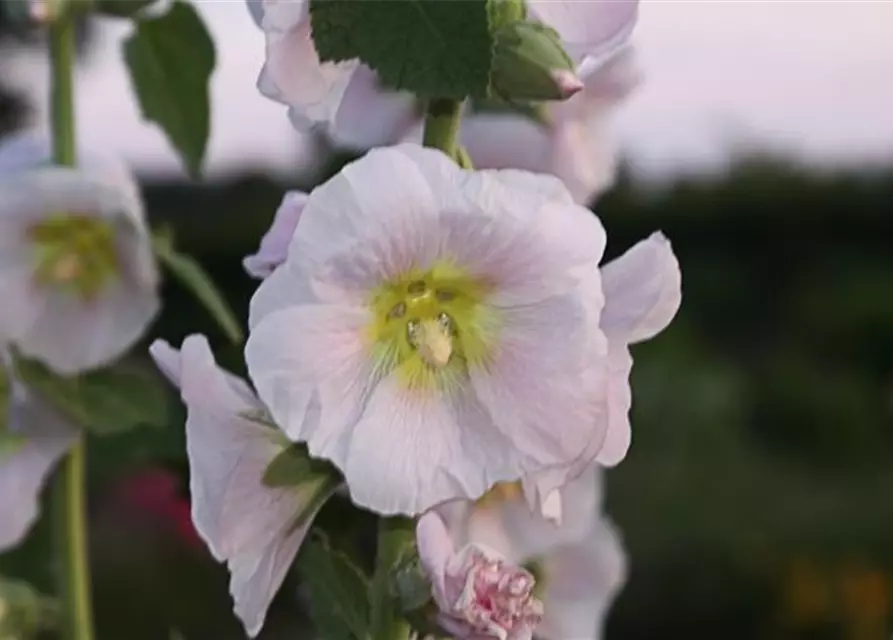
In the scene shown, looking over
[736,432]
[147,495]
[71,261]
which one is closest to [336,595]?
[71,261]

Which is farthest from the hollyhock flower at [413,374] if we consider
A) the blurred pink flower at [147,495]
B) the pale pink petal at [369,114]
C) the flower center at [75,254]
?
the blurred pink flower at [147,495]

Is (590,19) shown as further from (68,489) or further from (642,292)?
(68,489)

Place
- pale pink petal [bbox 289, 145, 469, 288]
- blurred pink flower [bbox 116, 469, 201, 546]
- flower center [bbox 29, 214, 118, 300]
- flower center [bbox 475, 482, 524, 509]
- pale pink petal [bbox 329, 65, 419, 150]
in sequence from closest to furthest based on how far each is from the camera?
1. pale pink petal [bbox 289, 145, 469, 288]
2. pale pink petal [bbox 329, 65, 419, 150]
3. flower center [bbox 475, 482, 524, 509]
4. flower center [bbox 29, 214, 118, 300]
5. blurred pink flower [bbox 116, 469, 201, 546]

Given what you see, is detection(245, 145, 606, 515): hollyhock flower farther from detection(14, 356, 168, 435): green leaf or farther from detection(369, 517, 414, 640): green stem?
detection(14, 356, 168, 435): green leaf

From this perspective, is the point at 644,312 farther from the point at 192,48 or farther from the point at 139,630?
the point at 139,630

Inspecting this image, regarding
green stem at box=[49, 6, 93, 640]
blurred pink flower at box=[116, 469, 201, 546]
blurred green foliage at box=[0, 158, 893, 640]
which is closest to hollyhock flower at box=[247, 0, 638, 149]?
green stem at box=[49, 6, 93, 640]

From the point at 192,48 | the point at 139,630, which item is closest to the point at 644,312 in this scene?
the point at 192,48
